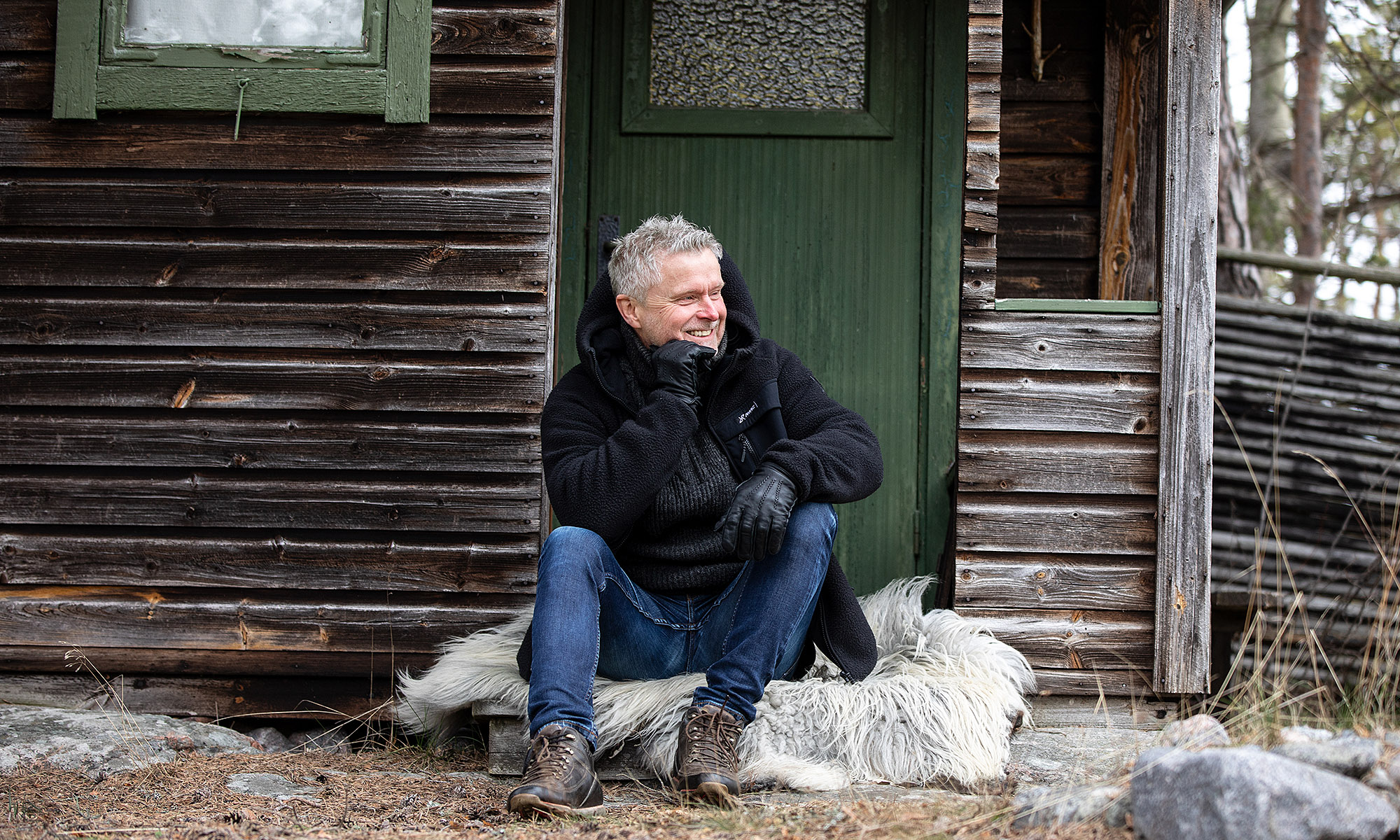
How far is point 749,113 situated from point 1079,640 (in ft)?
7.16

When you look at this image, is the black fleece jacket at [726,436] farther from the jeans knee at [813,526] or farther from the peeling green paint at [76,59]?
the peeling green paint at [76,59]

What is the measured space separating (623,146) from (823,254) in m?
0.85

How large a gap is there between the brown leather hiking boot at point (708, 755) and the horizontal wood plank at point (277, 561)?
1114 millimetres

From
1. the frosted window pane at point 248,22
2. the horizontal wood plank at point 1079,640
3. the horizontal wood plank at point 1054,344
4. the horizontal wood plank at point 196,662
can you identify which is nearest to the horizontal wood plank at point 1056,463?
the horizontal wood plank at point 1054,344

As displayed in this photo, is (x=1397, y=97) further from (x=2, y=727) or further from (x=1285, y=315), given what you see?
(x=2, y=727)

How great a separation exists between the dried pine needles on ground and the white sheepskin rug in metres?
0.13

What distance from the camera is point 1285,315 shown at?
5.85 metres

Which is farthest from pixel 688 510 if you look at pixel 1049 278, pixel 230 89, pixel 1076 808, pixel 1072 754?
pixel 1049 278

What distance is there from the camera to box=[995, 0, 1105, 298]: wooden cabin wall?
13.5 ft

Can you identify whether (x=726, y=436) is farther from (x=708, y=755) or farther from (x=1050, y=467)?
(x=1050, y=467)

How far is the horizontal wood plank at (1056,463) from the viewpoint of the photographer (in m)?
3.35

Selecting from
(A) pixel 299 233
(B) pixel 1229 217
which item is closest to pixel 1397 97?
(B) pixel 1229 217

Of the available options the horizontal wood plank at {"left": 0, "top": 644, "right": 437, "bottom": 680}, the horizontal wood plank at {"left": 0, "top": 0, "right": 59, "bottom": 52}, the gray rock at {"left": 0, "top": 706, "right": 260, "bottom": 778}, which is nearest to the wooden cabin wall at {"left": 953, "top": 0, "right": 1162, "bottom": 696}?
the horizontal wood plank at {"left": 0, "top": 644, "right": 437, "bottom": 680}

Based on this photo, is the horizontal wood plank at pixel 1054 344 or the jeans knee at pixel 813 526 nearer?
the jeans knee at pixel 813 526
